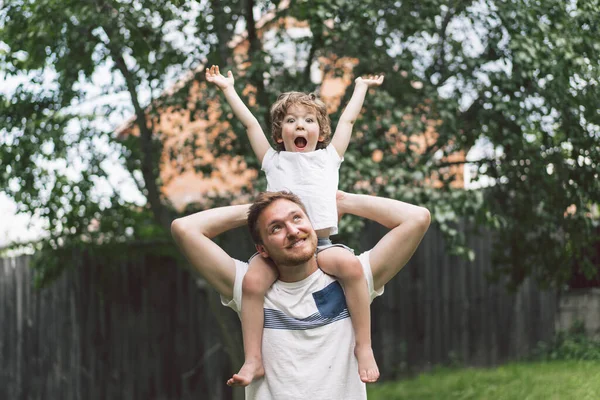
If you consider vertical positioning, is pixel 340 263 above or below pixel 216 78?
below

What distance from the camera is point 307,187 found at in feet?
9.07

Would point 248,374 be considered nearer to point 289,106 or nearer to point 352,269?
point 352,269

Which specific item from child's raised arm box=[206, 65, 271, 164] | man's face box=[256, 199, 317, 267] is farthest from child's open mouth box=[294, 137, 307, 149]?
man's face box=[256, 199, 317, 267]

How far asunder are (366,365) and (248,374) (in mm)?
328

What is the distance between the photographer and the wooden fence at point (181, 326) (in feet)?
27.8

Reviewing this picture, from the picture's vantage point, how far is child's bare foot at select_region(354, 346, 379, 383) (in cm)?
236

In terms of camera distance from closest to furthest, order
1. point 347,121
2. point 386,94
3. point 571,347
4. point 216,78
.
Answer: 1. point 216,78
2. point 347,121
3. point 386,94
4. point 571,347

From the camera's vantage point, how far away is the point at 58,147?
6.05m

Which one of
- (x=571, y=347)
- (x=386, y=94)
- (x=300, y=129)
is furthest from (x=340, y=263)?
(x=571, y=347)

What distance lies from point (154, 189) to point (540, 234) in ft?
10.1

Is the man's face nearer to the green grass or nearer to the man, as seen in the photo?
the man

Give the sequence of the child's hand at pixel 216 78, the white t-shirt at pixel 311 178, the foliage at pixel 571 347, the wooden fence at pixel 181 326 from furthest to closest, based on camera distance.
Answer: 1. the wooden fence at pixel 181 326
2. the foliage at pixel 571 347
3. the child's hand at pixel 216 78
4. the white t-shirt at pixel 311 178

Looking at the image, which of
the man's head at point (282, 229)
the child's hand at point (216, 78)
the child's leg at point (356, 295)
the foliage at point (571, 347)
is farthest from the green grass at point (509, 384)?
the man's head at point (282, 229)

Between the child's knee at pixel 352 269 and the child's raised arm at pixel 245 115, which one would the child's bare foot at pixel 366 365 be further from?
the child's raised arm at pixel 245 115
